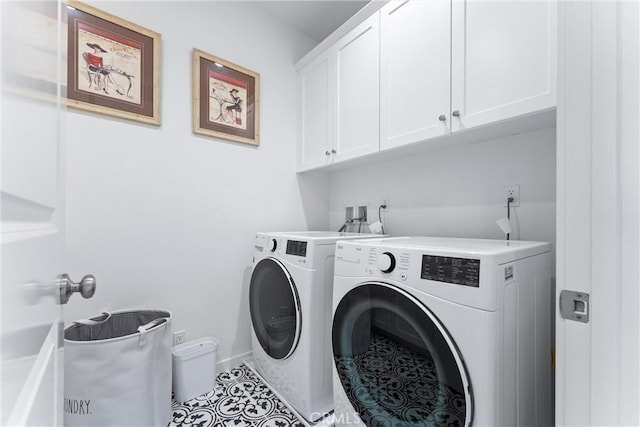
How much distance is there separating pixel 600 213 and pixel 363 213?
61.2 inches

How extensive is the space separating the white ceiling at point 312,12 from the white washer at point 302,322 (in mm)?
1670

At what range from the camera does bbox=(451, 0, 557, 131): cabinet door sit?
39.4 inches

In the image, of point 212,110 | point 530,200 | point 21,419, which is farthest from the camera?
point 212,110

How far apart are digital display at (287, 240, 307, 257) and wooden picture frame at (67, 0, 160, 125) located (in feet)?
3.47

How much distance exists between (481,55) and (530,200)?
703mm

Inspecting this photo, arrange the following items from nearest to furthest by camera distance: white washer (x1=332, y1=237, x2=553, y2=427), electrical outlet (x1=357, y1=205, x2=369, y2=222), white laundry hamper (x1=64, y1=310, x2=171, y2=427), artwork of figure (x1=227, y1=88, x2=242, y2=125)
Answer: white washer (x1=332, y1=237, x2=553, y2=427)
white laundry hamper (x1=64, y1=310, x2=171, y2=427)
artwork of figure (x1=227, y1=88, x2=242, y2=125)
electrical outlet (x1=357, y1=205, x2=369, y2=222)

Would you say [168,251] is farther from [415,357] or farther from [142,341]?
[415,357]

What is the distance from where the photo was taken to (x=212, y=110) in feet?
5.93

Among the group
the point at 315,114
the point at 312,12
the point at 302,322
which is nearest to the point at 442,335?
the point at 302,322

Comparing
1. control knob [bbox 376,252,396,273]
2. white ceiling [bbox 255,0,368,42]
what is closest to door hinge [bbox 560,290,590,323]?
control knob [bbox 376,252,396,273]

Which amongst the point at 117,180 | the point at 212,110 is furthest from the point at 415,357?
the point at 212,110

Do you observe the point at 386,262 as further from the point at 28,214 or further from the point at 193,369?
the point at 193,369

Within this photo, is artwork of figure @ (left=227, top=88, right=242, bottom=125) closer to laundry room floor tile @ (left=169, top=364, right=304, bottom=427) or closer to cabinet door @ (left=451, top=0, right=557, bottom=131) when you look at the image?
cabinet door @ (left=451, top=0, right=557, bottom=131)

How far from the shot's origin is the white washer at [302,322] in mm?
1320
